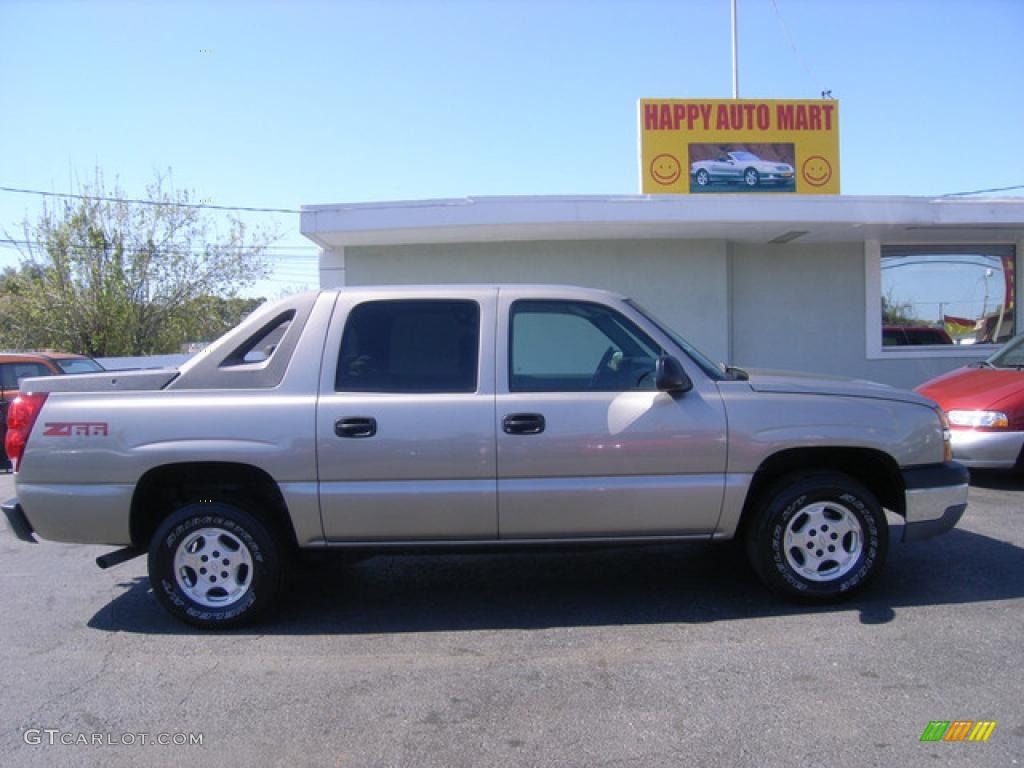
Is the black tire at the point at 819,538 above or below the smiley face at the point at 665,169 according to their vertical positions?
below

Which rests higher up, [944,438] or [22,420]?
[22,420]

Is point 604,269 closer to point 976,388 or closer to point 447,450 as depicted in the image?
point 976,388

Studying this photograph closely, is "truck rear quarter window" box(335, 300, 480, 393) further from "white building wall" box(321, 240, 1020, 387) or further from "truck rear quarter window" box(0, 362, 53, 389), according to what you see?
"truck rear quarter window" box(0, 362, 53, 389)

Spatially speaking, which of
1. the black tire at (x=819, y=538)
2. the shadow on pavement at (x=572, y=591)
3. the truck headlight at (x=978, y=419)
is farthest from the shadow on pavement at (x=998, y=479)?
the black tire at (x=819, y=538)

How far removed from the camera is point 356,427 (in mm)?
4301

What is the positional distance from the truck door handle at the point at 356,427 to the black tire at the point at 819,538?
2267 mm

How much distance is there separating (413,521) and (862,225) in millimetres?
8832

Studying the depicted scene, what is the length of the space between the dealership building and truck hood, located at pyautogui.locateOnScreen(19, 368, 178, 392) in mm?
6021

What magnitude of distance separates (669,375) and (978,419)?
15.2 feet

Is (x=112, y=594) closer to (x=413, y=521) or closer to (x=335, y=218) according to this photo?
(x=413, y=521)

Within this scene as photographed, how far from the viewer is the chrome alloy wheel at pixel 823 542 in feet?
15.0

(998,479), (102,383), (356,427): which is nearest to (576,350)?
(356,427)

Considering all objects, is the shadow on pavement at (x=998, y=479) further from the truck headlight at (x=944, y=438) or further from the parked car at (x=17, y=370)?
the parked car at (x=17, y=370)

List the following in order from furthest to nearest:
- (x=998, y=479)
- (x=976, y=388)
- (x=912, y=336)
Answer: (x=912, y=336), (x=998, y=479), (x=976, y=388)
